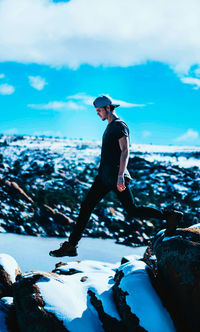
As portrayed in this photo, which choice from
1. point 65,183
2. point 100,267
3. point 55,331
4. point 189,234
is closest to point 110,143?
point 189,234

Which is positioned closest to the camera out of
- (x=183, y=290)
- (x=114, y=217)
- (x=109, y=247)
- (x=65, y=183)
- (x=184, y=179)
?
(x=183, y=290)

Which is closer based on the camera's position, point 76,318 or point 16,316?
point 76,318

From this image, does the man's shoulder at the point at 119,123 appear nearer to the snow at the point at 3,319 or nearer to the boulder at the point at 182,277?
the boulder at the point at 182,277

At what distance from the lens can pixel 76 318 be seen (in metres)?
3.08

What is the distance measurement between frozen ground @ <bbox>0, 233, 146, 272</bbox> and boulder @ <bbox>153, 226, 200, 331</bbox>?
2.84 metres

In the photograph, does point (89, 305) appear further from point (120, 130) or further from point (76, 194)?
point (76, 194)

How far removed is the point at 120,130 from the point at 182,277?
5.72 ft

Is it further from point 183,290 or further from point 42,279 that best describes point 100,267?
point 183,290

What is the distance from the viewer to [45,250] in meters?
6.84

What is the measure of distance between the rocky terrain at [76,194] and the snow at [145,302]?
5.41m

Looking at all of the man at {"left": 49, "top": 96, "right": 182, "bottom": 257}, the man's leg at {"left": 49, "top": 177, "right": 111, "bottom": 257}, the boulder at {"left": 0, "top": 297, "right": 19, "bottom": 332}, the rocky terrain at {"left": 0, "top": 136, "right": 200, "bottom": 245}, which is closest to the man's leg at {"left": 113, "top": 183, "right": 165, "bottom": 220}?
the man at {"left": 49, "top": 96, "right": 182, "bottom": 257}

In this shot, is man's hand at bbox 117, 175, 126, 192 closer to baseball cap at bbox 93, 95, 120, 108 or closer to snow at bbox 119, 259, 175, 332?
baseball cap at bbox 93, 95, 120, 108

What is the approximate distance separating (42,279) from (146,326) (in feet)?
4.16

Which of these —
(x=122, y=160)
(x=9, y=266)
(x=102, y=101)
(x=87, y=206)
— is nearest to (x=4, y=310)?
(x=9, y=266)
